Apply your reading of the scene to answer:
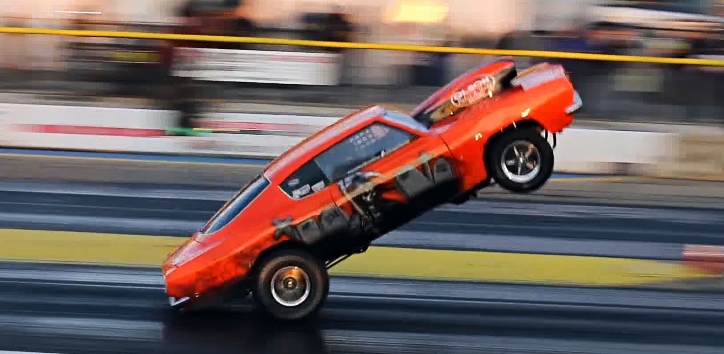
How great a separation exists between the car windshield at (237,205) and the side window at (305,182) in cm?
20

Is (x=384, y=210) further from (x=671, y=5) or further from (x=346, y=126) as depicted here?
(x=671, y=5)

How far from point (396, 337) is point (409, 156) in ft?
4.32

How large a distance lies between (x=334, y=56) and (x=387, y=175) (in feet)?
23.4

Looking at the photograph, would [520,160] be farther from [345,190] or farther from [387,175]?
[345,190]

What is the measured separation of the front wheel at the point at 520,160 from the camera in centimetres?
898

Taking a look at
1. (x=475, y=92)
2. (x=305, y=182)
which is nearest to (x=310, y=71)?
(x=475, y=92)

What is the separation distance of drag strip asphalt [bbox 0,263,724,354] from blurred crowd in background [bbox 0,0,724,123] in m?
5.70

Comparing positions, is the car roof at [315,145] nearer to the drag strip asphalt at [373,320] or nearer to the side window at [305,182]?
the side window at [305,182]

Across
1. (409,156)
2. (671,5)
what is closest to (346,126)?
(409,156)

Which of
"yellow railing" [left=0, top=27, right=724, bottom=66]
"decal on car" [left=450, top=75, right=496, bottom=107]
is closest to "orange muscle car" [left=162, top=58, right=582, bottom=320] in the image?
"decal on car" [left=450, top=75, right=496, bottom=107]

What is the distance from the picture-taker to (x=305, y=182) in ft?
28.7

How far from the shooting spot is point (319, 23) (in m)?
16.2

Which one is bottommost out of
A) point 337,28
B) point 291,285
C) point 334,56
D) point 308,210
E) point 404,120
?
point 291,285

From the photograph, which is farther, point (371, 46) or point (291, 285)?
point (371, 46)
